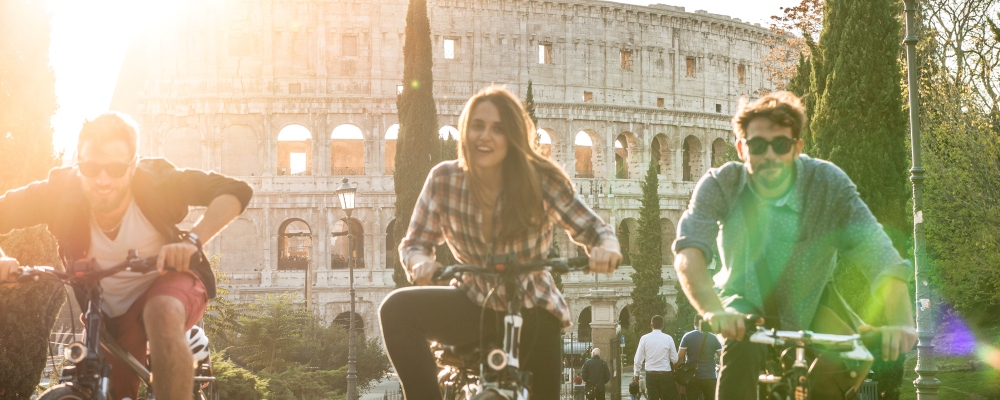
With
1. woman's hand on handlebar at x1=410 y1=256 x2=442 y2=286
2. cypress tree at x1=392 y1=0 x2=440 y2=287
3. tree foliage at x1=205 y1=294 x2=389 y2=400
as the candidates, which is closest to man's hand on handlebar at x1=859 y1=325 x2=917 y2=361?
woman's hand on handlebar at x1=410 y1=256 x2=442 y2=286

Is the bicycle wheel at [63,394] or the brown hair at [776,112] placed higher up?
the brown hair at [776,112]

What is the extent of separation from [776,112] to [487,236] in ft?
4.19

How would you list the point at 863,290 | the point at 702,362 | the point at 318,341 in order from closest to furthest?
the point at 702,362 < the point at 863,290 < the point at 318,341

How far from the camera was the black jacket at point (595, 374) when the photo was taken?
19.8m

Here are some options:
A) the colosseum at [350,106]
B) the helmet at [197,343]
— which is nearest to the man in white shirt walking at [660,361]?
the helmet at [197,343]

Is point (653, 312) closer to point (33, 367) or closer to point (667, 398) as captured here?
point (667, 398)

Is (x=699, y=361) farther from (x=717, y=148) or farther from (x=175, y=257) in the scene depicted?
(x=717, y=148)

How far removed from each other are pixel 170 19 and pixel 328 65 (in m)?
7.42

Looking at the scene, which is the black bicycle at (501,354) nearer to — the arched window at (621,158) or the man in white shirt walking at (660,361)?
the man in white shirt walking at (660,361)

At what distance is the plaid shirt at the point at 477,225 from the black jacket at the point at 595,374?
50.9 ft

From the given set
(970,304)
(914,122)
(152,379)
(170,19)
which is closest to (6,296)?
(152,379)

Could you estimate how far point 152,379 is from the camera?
436cm

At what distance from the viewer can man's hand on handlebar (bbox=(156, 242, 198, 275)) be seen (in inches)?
168

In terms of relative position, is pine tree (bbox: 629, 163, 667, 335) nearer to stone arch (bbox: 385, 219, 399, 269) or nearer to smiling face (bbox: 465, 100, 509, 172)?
stone arch (bbox: 385, 219, 399, 269)
